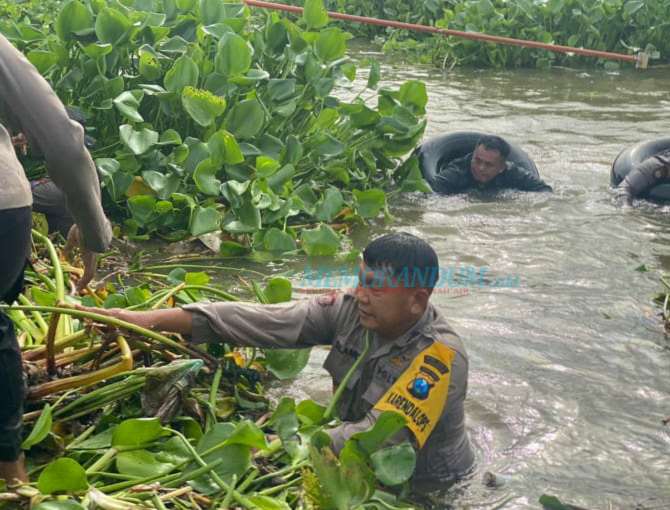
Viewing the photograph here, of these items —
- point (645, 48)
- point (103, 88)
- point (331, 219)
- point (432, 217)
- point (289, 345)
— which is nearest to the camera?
point (289, 345)

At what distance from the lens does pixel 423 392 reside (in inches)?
114

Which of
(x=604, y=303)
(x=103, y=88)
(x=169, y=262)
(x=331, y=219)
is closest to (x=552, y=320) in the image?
(x=604, y=303)

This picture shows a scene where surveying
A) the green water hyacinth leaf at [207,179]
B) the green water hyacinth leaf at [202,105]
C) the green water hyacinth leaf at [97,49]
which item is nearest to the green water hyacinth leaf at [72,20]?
the green water hyacinth leaf at [97,49]

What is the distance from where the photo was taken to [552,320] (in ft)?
15.4

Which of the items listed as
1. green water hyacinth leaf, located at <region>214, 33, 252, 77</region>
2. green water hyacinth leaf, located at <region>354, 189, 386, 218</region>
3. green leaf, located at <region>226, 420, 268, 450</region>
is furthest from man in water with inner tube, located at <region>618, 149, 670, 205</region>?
green leaf, located at <region>226, 420, 268, 450</region>

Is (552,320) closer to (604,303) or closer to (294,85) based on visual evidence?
(604,303)

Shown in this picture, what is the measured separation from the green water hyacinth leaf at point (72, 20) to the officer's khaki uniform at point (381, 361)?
9.20 ft

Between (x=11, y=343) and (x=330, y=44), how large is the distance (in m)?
4.22

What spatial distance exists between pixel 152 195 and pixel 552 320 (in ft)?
7.22

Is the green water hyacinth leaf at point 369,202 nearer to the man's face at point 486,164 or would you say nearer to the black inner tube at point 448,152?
the black inner tube at point 448,152

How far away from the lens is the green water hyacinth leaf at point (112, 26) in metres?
5.29

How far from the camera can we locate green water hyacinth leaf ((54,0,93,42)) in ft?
17.3

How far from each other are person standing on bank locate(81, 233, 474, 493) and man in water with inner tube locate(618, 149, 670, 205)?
4.06m

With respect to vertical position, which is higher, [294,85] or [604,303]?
[294,85]
